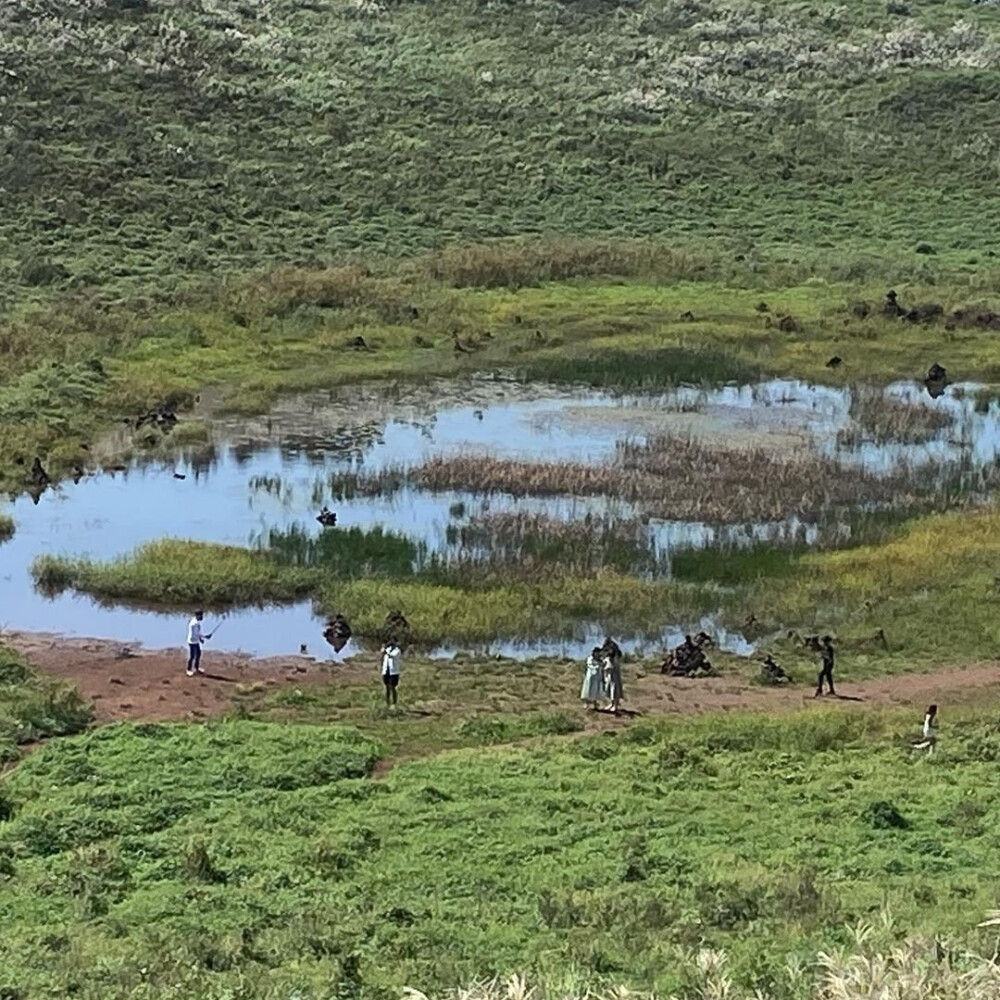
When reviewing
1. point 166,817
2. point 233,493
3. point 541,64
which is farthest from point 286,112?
point 166,817

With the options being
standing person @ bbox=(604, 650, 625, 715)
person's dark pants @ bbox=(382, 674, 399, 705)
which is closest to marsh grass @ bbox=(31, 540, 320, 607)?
person's dark pants @ bbox=(382, 674, 399, 705)

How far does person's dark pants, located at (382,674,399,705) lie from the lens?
23.9m

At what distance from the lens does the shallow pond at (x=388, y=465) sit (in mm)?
28797

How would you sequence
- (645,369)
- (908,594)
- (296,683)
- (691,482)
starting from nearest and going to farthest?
1. (296,683)
2. (908,594)
3. (691,482)
4. (645,369)

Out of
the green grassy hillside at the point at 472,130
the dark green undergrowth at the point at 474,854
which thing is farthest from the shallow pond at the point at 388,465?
the green grassy hillside at the point at 472,130

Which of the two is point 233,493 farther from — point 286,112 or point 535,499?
point 286,112

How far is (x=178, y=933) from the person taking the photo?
47.4 feet

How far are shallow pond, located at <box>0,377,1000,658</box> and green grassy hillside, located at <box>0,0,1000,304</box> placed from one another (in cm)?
1623

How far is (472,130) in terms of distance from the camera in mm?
79438

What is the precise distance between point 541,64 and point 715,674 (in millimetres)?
67567

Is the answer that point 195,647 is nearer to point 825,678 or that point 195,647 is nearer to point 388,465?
point 825,678

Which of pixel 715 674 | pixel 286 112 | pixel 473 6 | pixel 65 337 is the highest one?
pixel 473 6

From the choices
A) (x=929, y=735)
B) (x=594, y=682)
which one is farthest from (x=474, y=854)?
(x=594, y=682)

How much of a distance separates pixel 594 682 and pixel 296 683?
429 centimetres
